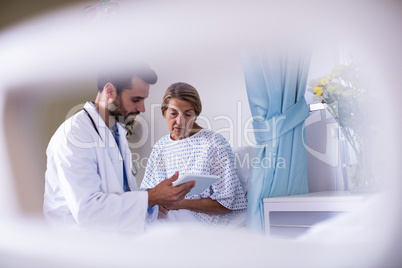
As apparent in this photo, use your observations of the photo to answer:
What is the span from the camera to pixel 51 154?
42.3 inches

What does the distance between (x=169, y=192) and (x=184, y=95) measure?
0.47 metres

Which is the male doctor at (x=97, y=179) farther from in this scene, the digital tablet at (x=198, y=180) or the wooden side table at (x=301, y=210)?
the wooden side table at (x=301, y=210)

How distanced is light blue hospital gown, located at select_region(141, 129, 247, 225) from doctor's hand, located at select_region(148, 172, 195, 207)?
205mm

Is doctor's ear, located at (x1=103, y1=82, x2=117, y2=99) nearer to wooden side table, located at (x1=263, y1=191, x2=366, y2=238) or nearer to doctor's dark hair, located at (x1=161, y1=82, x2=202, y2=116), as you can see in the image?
doctor's dark hair, located at (x1=161, y1=82, x2=202, y2=116)

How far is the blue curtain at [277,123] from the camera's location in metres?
1.18

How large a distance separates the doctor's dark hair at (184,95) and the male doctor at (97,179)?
0.86 feet

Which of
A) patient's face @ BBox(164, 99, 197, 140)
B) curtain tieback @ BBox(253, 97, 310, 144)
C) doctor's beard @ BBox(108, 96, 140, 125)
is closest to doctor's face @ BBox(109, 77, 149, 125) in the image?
doctor's beard @ BBox(108, 96, 140, 125)

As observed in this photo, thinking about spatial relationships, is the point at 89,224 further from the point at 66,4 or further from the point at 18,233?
the point at 66,4

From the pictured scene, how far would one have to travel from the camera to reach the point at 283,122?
1185mm

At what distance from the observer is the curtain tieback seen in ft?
3.89

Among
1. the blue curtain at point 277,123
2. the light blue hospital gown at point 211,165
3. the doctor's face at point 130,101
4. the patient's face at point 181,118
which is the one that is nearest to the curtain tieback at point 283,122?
the blue curtain at point 277,123
